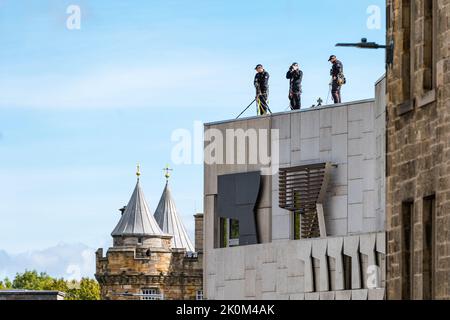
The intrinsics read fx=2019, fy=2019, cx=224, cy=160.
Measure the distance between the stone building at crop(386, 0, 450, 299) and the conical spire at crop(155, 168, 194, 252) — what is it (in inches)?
4901

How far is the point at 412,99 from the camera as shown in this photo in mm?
32375

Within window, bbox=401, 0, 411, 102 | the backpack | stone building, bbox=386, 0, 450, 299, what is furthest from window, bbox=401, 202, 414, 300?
the backpack

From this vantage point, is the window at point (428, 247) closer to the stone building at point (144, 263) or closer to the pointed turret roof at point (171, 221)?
the stone building at point (144, 263)

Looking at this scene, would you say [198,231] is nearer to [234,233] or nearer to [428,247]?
[234,233]

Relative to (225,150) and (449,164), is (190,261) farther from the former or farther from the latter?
(449,164)

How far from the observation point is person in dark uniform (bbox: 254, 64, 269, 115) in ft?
192

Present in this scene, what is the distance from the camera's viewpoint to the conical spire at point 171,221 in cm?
15912

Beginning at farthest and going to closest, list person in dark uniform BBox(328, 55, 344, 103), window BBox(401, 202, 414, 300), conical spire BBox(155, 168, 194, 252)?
conical spire BBox(155, 168, 194, 252)
person in dark uniform BBox(328, 55, 344, 103)
window BBox(401, 202, 414, 300)

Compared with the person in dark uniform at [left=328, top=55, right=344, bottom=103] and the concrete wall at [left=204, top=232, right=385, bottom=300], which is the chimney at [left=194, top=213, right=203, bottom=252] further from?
the person in dark uniform at [left=328, top=55, right=344, bottom=103]

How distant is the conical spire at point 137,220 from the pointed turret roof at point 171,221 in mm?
7712

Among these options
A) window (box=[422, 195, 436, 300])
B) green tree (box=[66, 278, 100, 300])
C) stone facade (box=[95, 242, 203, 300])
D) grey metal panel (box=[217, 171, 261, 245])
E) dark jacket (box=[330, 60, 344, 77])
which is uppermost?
green tree (box=[66, 278, 100, 300])

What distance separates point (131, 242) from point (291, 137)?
89.3 m
